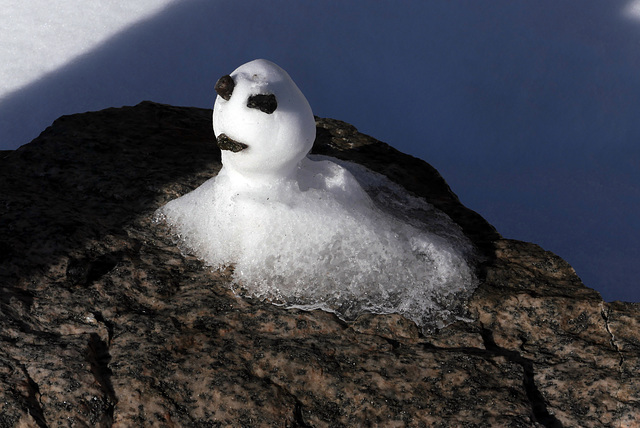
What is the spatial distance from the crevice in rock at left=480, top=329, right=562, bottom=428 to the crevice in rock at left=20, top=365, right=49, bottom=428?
1054mm

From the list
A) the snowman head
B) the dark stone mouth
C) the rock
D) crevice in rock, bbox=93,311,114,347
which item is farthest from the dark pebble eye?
crevice in rock, bbox=93,311,114,347

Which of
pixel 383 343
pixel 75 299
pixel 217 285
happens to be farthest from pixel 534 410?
pixel 75 299

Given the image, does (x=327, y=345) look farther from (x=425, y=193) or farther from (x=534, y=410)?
(x=425, y=193)

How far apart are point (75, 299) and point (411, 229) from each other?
95 cm

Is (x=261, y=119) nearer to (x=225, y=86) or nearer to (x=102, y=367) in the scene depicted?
(x=225, y=86)

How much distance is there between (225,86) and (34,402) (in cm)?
89

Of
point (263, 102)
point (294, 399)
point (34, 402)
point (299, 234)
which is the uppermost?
point (263, 102)

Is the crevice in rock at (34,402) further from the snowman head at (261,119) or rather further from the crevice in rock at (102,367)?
the snowman head at (261,119)

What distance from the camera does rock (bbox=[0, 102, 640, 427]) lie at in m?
1.64

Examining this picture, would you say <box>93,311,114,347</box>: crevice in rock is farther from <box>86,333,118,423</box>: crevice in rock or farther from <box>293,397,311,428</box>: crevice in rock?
<box>293,397,311,428</box>: crevice in rock

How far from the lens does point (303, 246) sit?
6.69ft

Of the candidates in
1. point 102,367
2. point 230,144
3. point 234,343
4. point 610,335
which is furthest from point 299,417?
point 610,335

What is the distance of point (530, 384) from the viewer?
1.75 metres

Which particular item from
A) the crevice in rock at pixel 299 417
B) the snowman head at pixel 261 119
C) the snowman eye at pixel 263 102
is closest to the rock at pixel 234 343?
the crevice in rock at pixel 299 417
